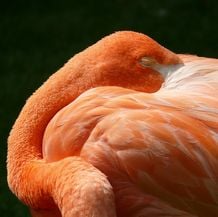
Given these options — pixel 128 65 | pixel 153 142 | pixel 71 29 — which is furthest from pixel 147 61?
pixel 71 29

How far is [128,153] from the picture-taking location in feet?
6.67

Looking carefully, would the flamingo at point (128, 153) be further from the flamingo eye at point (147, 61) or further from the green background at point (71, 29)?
the green background at point (71, 29)

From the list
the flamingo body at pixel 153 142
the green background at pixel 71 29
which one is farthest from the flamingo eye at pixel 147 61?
the green background at pixel 71 29

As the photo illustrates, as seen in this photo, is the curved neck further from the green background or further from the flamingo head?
the green background

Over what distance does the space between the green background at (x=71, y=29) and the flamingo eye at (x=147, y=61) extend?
2375 mm

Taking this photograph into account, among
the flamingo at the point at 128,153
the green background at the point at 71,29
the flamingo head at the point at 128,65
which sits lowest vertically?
the green background at the point at 71,29

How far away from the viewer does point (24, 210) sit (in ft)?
11.3

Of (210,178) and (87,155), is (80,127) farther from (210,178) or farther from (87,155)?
(210,178)

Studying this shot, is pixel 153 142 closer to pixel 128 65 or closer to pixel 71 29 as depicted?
pixel 128 65

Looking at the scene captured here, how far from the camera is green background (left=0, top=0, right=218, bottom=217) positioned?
5184mm

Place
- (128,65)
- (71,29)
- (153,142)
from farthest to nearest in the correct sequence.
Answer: (71,29), (128,65), (153,142)

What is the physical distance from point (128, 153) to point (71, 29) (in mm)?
4023

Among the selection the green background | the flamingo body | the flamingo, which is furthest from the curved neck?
the green background

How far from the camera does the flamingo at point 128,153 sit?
6.65ft
